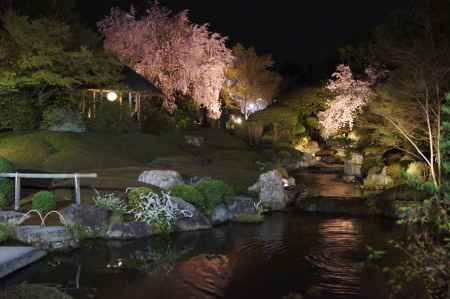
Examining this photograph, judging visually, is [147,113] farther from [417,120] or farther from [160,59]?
[417,120]

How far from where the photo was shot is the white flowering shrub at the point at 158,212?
41.9 feet

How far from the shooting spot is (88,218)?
12.0 m

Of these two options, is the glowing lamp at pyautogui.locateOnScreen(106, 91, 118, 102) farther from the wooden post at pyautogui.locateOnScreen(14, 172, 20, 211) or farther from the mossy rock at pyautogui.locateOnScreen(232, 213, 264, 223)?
the mossy rock at pyautogui.locateOnScreen(232, 213, 264, 223)

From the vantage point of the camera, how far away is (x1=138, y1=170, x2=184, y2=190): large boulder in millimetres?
16109

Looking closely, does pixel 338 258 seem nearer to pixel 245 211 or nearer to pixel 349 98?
pixel 245 211

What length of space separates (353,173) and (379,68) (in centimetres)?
578

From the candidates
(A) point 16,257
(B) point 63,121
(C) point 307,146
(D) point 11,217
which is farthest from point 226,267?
(C) point 307,146

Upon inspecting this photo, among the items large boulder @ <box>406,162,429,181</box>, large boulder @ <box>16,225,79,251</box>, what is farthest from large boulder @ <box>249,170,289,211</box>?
large boulder @ <box>16,225,79,251</box>

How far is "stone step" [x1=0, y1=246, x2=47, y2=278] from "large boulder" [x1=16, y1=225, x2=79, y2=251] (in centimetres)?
43

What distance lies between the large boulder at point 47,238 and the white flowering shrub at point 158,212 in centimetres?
217

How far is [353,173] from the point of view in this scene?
2639 centimetres

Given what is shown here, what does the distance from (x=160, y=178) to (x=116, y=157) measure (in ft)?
18.8

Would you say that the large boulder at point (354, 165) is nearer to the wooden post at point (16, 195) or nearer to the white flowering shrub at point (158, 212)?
the white flowering shrub at point (158, 212)

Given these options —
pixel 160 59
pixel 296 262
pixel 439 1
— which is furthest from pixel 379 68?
pixel 296 262
